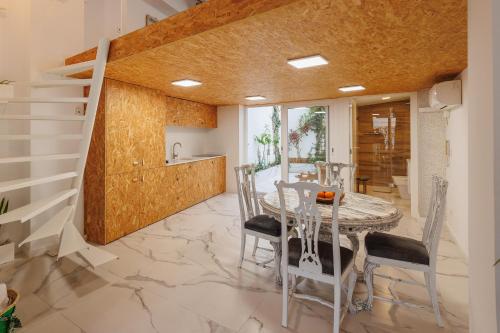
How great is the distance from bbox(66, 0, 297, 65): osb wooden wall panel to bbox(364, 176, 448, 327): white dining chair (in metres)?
1.73

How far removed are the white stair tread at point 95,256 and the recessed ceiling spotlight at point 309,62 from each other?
2.68 m

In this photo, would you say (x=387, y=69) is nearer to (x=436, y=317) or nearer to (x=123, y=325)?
(x=436, y=317)

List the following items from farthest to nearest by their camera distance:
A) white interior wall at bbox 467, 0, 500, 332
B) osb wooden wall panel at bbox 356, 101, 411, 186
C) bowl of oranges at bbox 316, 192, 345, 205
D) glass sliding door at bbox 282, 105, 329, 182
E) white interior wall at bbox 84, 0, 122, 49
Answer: osb wooden wall panel at bbox 356, 101, 411, 186, glass sliding door at bbox 282, 105, 329, 182, white interior wall at bbox 84, 0, 122, 49, bowl of oranges at bbox 316, 192, 345, 205, white interior wall at bbox 467, 0, 500, 332

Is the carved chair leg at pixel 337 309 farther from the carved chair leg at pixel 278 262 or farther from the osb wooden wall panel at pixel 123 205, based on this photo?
the osb wooden wall panel at pixel 123 205

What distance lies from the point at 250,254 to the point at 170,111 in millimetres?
3203

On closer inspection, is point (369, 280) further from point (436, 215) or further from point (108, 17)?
point (108, 17)

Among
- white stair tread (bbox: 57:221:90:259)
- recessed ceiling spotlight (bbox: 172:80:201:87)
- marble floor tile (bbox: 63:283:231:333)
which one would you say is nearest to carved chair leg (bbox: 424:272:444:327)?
marble floor tile (bbox: 63:283:231:333)

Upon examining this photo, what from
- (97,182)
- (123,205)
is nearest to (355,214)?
(123,205)

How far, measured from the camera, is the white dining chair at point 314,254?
67.1 inches

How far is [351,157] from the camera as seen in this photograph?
518cm

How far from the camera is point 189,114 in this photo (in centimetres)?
548

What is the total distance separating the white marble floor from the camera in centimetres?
189

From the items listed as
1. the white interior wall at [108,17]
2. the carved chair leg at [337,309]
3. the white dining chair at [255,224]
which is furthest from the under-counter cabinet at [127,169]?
the carved chair leg at [337,309]

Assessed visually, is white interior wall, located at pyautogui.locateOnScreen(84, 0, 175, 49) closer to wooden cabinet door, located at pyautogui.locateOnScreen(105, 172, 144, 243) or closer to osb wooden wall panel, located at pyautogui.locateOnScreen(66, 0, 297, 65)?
osb wooden wall panel, located at pyautogui.locateOnScreen(66, 0, 297, 65)
